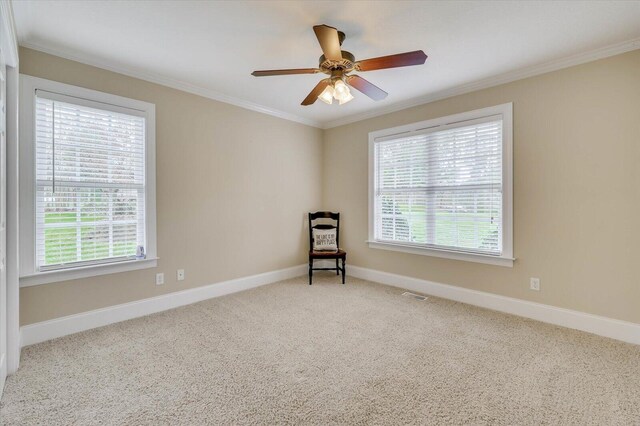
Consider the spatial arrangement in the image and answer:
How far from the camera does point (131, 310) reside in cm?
301

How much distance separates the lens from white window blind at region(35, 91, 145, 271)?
100 inches

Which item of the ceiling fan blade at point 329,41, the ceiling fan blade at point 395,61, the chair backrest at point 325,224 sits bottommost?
the chair backrest at point 325,224

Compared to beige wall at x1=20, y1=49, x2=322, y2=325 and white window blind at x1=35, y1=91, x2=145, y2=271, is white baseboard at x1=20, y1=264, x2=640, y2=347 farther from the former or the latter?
white window blind at x1=35, y1=91, x2=145, y2=271

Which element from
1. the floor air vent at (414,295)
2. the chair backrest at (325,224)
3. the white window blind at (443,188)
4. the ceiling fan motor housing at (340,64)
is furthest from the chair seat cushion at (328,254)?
the ceiling fan motor housing at (340,64)

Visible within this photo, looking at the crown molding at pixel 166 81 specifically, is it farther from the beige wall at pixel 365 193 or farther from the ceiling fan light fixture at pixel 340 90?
the ceiling fan light fixture at pixel 340 90

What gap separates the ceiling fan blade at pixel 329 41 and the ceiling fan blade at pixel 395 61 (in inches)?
7.8

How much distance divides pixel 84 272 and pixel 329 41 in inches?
114

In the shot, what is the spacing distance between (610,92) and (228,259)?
4.22 metres

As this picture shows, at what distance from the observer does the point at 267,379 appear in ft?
6.53

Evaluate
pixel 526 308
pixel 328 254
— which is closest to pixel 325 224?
pixel 328 254

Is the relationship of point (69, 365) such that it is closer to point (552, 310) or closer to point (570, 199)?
point (552, 310)

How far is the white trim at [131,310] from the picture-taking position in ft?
8.25

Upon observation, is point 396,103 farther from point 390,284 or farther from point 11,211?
point 11,211

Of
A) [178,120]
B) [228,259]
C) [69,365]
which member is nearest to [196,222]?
[228,259]
